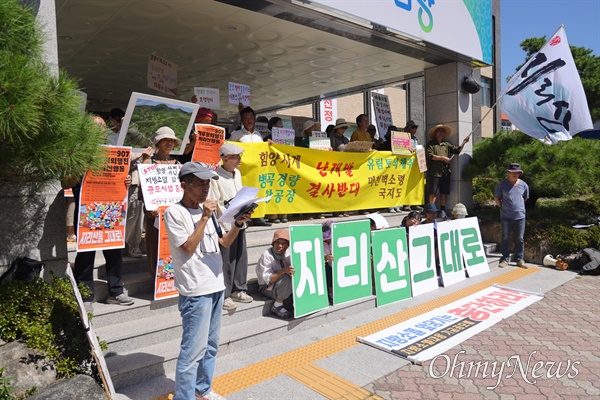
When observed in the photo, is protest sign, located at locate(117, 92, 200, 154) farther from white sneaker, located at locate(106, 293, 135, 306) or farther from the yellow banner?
the yellow banner

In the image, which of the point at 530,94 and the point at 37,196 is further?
the point at 530,94

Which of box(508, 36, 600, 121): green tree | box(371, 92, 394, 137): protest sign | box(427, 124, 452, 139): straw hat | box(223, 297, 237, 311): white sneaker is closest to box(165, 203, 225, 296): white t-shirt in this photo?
box(223, 297, 237, 311): white sneaker

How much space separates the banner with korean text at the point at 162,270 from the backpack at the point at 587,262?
280 inches

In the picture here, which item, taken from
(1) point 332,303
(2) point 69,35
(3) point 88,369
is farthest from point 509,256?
(2) point 69,35

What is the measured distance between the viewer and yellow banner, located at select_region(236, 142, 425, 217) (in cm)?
675

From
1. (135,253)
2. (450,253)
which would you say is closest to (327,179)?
(450,253)

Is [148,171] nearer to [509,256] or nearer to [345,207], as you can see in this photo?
[345,207]

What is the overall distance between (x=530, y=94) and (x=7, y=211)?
8615 millimetres

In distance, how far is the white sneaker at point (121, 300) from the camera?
4.23 m

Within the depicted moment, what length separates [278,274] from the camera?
15.7ft

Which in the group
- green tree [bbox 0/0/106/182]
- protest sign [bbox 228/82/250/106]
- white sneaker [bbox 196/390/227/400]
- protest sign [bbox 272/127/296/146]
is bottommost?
white sneaker [bbox 196/390/227/400]

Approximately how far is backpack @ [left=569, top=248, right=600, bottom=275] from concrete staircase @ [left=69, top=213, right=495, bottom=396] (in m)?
4.75

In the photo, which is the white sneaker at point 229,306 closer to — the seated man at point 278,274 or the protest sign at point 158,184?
the seated man at point 278,274

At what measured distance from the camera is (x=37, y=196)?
12.3 feet
